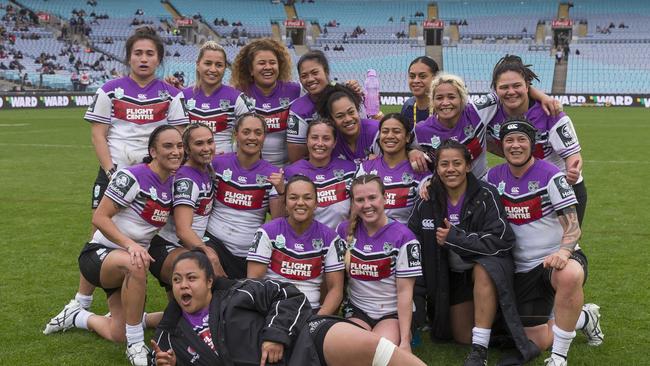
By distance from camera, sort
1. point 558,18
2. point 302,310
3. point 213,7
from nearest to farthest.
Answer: point 302,310 → point 558,18 → point 213,7

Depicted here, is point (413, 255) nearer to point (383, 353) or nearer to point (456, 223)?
point (456, 223)

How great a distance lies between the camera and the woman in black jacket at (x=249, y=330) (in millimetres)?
3504

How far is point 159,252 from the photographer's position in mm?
4797

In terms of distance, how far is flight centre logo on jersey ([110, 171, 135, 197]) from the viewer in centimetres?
450

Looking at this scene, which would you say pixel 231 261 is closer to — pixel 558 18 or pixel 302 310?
pixel 302 310

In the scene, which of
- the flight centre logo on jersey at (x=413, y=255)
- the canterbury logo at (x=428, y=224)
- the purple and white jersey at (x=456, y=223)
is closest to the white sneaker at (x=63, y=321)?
the flight centre logo on jersey at (x=413, y=255)

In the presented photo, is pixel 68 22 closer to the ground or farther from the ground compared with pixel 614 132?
farther from the ground

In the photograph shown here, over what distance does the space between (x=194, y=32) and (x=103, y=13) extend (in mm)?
6728

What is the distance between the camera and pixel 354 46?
48156mm

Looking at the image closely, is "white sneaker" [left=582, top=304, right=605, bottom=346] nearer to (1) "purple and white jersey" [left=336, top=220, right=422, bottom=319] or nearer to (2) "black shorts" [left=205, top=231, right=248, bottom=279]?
(1) "purple and white jersey" [left=336, top=220, right=422, bottom=319]

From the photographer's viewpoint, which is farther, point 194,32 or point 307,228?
point 194,32

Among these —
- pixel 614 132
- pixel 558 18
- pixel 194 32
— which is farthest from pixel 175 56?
pixel 614 132

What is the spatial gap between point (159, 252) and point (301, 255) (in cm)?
98

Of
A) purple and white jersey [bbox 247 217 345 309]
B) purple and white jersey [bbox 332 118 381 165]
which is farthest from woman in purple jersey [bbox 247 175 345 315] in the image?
purple and white jersey [bbox 332 118 381 165]
